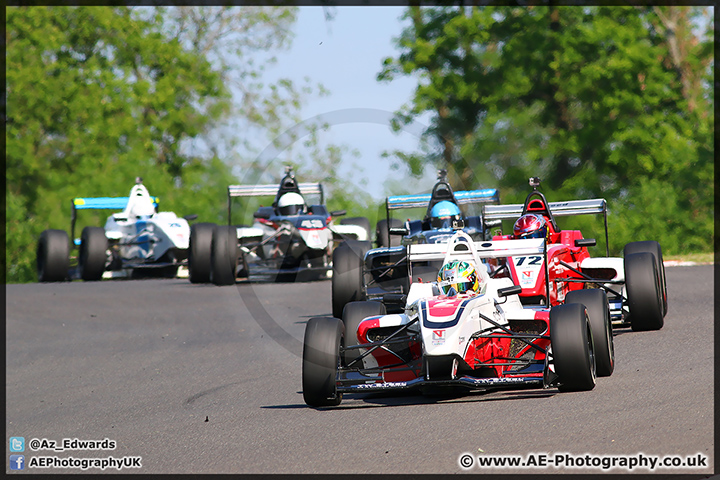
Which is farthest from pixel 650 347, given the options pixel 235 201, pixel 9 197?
pixel 9 197

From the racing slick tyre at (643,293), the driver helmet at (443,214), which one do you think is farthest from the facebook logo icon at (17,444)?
the driver helmet at (443,214)

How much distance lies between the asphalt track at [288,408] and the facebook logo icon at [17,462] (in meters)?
0.15

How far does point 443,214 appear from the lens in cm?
1509

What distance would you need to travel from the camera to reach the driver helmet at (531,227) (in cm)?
1155

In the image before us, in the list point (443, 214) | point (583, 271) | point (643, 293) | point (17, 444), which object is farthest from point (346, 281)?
point (17, 444)

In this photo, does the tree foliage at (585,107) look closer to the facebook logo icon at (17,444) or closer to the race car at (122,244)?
the race car at (122,244)

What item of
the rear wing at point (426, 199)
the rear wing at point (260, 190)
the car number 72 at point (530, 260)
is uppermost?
the rear wing at point (260, 190)

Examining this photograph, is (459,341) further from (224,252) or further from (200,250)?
(200,250)

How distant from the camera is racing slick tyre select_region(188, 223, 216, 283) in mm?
19891

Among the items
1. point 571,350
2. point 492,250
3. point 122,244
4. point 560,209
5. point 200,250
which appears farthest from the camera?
point 122,244

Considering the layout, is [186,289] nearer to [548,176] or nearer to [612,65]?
[548,176]

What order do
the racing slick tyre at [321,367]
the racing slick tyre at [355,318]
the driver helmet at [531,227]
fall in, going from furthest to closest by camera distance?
the driver helmet at [531,227], the racing slick tyre at [355,318], the racing slick tyre at [321,367]

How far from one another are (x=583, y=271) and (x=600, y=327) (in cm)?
378

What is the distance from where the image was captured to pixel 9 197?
42094mm
